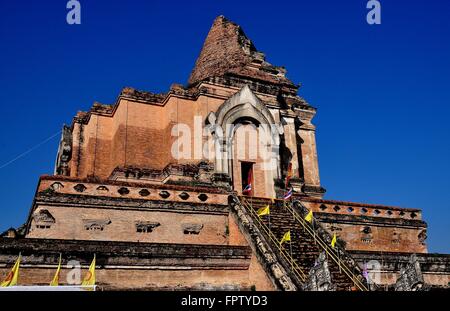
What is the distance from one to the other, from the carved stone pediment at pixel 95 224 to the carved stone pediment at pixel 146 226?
1037mm

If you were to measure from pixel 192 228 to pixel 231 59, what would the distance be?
11.5 meters

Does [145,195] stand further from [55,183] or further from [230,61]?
[230,61]

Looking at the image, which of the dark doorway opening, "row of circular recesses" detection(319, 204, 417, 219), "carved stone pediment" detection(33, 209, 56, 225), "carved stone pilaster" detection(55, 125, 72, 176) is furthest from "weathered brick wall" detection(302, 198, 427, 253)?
"carved stone pilaster" detection(55, 125, 72, 176)

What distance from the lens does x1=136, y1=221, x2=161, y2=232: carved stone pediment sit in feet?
49.9

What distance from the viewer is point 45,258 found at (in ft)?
39.3

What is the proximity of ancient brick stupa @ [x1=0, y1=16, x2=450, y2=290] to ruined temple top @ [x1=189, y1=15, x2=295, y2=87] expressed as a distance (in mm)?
96

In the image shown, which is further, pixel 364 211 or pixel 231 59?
pixel 231 59

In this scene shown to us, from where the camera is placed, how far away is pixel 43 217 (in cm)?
1386

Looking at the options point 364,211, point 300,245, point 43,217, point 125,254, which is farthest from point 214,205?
point 364,211

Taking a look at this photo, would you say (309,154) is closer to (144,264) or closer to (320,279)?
(144,264)

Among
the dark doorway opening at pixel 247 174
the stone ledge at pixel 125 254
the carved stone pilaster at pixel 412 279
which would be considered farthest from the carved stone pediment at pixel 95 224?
the carved stone pilaster at pixel 412 279

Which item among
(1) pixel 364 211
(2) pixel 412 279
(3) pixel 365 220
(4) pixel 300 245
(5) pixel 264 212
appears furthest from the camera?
(1) pixel 364 211

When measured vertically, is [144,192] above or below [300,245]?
above
